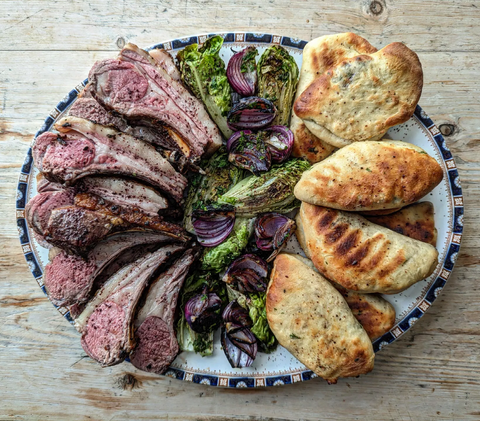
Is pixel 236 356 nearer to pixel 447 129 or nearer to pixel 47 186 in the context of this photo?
pixel 47 186

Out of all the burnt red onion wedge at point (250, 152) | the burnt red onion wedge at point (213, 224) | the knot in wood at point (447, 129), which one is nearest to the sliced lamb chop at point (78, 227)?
the burnt red onion wedge at point (213, 224)

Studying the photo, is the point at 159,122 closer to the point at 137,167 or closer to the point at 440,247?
the point at 137,167

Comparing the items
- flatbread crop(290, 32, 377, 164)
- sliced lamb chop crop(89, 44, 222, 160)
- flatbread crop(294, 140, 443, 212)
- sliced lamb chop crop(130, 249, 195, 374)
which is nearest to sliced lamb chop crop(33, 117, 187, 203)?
sliced lamb chop crop(89, 44, 222, 160)

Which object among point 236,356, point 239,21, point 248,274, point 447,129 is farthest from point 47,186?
point 447,129

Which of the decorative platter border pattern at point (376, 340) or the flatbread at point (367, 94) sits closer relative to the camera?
the flatbread at point (367, 94)

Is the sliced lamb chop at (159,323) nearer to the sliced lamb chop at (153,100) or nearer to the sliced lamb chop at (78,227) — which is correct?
the sliced lamb chop at (78,227)

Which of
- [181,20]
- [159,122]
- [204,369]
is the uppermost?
[181,20]

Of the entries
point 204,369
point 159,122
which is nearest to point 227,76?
point 159,122
